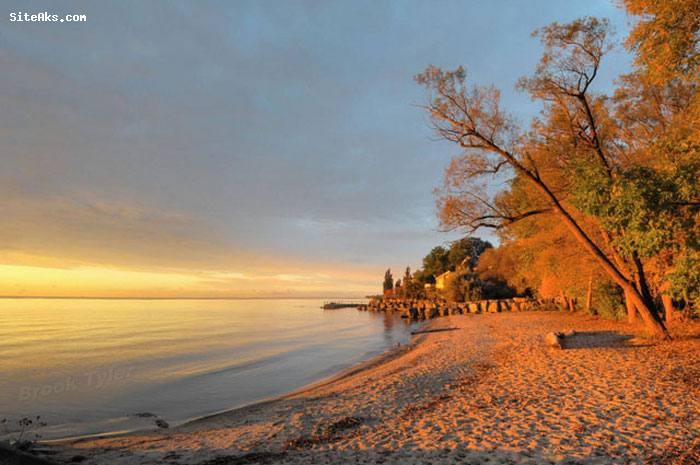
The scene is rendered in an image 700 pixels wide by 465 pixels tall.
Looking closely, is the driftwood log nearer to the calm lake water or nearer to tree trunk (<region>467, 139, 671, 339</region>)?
tree trunk (<region>467, 139, 671, 339</region>)

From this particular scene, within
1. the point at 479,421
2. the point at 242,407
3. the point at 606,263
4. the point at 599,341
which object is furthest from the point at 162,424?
the point at 599,341

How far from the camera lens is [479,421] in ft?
26.1

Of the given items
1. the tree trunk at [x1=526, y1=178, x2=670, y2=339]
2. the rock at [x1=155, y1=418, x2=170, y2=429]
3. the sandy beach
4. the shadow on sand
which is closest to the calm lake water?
the rock at [x1=155, y1=418, x2=170, y2=429]

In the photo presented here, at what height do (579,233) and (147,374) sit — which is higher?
(579,233)

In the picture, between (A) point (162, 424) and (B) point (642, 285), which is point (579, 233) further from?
(A) point (162, 424)

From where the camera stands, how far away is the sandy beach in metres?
6.38

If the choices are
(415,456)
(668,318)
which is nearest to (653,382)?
(415,456)

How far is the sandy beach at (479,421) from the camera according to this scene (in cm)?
638

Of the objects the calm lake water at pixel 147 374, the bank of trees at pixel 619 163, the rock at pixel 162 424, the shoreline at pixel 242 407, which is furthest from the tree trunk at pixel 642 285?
the rock at pixel 162 424

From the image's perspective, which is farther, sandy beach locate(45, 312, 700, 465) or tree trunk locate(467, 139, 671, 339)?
tree trunk locate(467, 139, 671, 339)

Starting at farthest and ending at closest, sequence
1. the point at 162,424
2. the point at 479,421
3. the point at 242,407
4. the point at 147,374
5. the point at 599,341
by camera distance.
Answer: the point at 147,374, the point at 599,341, the point at 242,407, the point at 162,424, the point at 479,421

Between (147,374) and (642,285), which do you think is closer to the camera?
(642,285)

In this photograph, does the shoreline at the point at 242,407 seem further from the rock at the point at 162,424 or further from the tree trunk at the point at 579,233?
the tree trunk at the point at 579,233

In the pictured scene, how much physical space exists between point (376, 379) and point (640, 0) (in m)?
14.7
